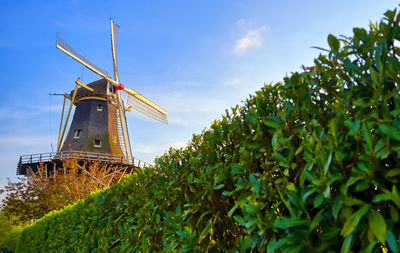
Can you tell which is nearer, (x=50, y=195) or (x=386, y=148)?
(x=386, y=148)

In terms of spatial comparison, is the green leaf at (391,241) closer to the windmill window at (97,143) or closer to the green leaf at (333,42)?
the green leaf at (333,42)

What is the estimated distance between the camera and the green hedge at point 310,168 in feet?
4.34

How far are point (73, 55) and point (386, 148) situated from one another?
30.0 m

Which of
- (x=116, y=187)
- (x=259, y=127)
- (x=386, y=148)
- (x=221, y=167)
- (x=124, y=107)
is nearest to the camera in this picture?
(x=386, y=148)

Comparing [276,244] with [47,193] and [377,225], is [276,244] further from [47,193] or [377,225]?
[47,193]

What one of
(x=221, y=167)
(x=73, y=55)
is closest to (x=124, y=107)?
(x=73, y=55)

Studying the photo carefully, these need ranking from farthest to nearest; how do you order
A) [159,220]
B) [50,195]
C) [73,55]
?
1. [73,55]
2. [50,195]
3. [159,220]

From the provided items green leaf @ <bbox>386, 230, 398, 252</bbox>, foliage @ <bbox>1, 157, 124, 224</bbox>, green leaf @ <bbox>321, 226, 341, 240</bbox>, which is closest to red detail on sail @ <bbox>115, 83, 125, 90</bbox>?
foliage @ <bbox>1, 157, 124, 224</bbox>

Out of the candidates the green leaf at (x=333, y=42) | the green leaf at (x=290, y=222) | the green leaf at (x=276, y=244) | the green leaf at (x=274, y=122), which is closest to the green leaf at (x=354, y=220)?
the green leaf at (x=290, y=222)

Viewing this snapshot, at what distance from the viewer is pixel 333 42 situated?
1.67 meters

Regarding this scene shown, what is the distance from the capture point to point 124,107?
99.9 ft

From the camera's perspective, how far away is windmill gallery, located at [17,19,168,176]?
2638 centimetres

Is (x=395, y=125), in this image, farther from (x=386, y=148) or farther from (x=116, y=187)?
(x=116, y=187)

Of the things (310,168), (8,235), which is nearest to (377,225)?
(310,168)
